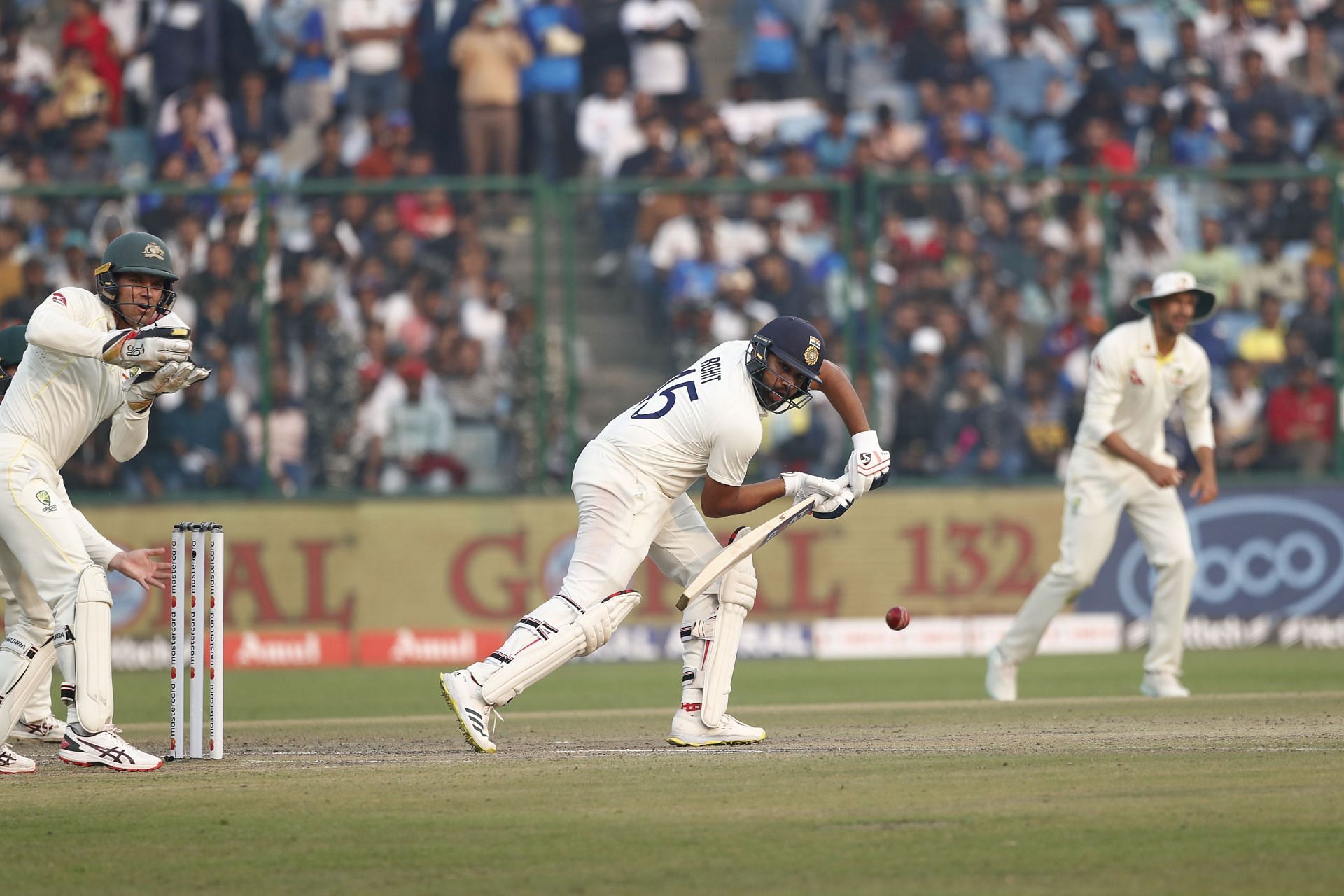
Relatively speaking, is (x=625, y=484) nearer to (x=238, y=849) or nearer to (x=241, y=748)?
(x=241, y=748)

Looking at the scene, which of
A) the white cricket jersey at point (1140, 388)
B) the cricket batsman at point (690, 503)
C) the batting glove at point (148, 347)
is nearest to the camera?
the batting glove at point (148, 347)

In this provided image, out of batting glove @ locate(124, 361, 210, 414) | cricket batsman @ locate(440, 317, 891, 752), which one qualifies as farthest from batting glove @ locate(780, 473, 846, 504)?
batting glove @ locate(124, 361, 210, 414)

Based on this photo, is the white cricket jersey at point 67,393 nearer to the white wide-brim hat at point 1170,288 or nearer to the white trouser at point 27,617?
the white trouser at point 27,617

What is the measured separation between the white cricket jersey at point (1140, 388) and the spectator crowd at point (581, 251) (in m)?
4.64

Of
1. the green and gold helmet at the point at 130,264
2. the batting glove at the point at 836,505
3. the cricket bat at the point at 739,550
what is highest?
the green and gold helmet at the point at 130,264

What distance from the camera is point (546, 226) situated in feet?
55.7

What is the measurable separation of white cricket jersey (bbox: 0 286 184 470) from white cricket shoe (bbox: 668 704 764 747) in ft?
9.29

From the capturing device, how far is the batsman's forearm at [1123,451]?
1190 cm

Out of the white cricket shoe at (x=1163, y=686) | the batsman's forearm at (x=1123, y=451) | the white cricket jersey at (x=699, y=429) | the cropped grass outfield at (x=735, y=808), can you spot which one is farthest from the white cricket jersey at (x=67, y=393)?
the white cricket shoe at (x=1163, y=686)

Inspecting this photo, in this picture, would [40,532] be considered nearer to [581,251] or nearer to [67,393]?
[67,393]

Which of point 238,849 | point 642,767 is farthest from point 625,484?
point 238,849

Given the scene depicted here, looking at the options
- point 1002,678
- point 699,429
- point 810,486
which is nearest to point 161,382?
point 699,429

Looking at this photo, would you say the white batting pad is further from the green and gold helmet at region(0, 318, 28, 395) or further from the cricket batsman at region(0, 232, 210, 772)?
the green and gold helmet at region(0, 318, 28, 395)

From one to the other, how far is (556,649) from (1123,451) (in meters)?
4.85
